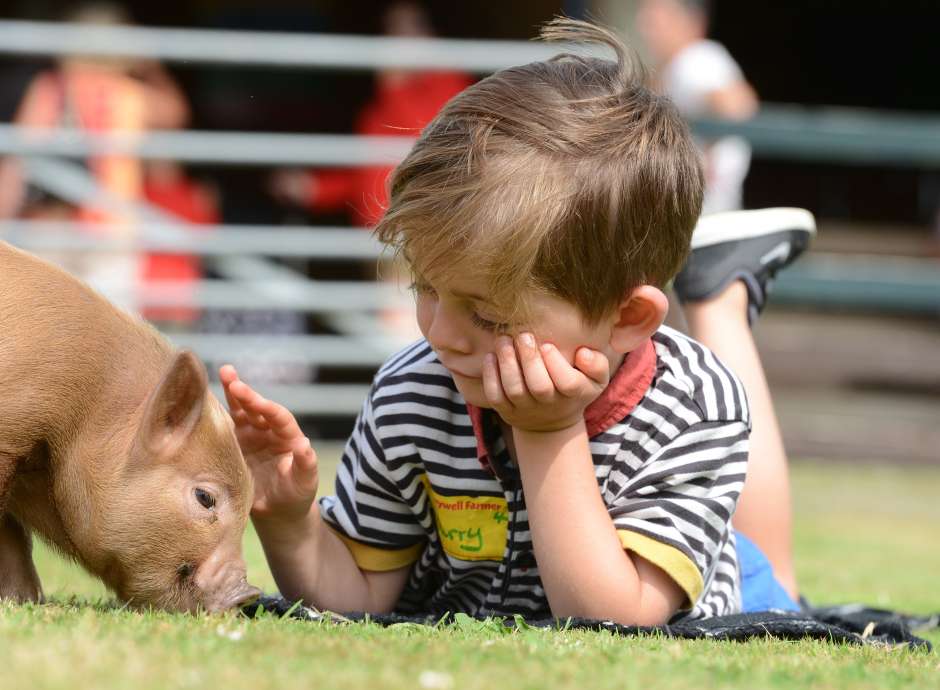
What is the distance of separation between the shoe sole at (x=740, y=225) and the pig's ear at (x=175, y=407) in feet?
Answer: 5.45

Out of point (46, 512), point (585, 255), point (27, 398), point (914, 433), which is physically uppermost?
point (585, 255)

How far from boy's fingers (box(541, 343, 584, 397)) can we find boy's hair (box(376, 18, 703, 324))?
96mm

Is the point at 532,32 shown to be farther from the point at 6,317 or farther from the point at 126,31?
the point at 6,317

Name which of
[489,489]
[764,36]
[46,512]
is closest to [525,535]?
[489,489]

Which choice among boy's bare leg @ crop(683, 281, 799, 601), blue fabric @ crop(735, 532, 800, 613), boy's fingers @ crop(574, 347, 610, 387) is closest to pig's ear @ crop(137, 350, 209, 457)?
boy's fingers @ crop(574, 347, 610, 387)

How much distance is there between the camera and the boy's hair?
2990 mm

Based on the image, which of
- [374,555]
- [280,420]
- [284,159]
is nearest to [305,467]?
[280,420]

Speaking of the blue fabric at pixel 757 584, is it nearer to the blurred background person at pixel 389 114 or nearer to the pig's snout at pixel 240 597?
the pig's snout at pixel 240 597

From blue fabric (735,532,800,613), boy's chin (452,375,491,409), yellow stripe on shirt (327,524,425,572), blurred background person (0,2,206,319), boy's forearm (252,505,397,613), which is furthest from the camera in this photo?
blurred background person (0,2,206,319)

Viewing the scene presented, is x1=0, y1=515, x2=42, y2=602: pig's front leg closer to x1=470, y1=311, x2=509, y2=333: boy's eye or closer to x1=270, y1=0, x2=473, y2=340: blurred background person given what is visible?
x1=470, y1=311, x2=509, y2=333: boy's eye

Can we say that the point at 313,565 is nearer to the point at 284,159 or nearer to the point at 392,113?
the point at 284,159

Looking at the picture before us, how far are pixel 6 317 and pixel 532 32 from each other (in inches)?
358

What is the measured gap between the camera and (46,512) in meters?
3.45

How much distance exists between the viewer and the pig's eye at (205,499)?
3.36 metres
